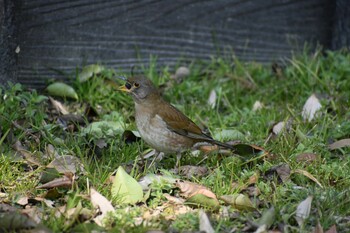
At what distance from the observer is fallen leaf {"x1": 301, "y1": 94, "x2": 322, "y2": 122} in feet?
22.6

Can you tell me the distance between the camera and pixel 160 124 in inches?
237

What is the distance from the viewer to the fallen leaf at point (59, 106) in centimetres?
688

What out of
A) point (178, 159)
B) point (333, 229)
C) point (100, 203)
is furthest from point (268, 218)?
point (178, 159)

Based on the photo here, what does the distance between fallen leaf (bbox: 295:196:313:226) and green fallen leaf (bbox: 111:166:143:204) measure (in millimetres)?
1031

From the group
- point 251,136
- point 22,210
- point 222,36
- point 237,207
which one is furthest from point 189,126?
point 222,36

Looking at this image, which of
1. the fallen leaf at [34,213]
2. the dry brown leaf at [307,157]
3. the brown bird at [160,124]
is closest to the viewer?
the fallen leaf at [34,213]

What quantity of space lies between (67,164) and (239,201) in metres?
1.28

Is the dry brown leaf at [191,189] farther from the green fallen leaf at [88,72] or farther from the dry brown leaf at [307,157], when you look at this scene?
the green fallen leaf at [88,72]

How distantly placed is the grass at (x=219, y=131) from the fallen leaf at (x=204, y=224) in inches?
1.7

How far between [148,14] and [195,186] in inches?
116

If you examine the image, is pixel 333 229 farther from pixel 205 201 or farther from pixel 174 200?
pixel 174 200

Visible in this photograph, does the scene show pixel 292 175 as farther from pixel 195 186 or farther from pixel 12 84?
pixel 12 84

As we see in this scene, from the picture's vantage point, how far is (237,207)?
507 cm

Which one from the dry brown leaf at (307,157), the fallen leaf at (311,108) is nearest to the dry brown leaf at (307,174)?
the dry brown leaf at (307,157)
